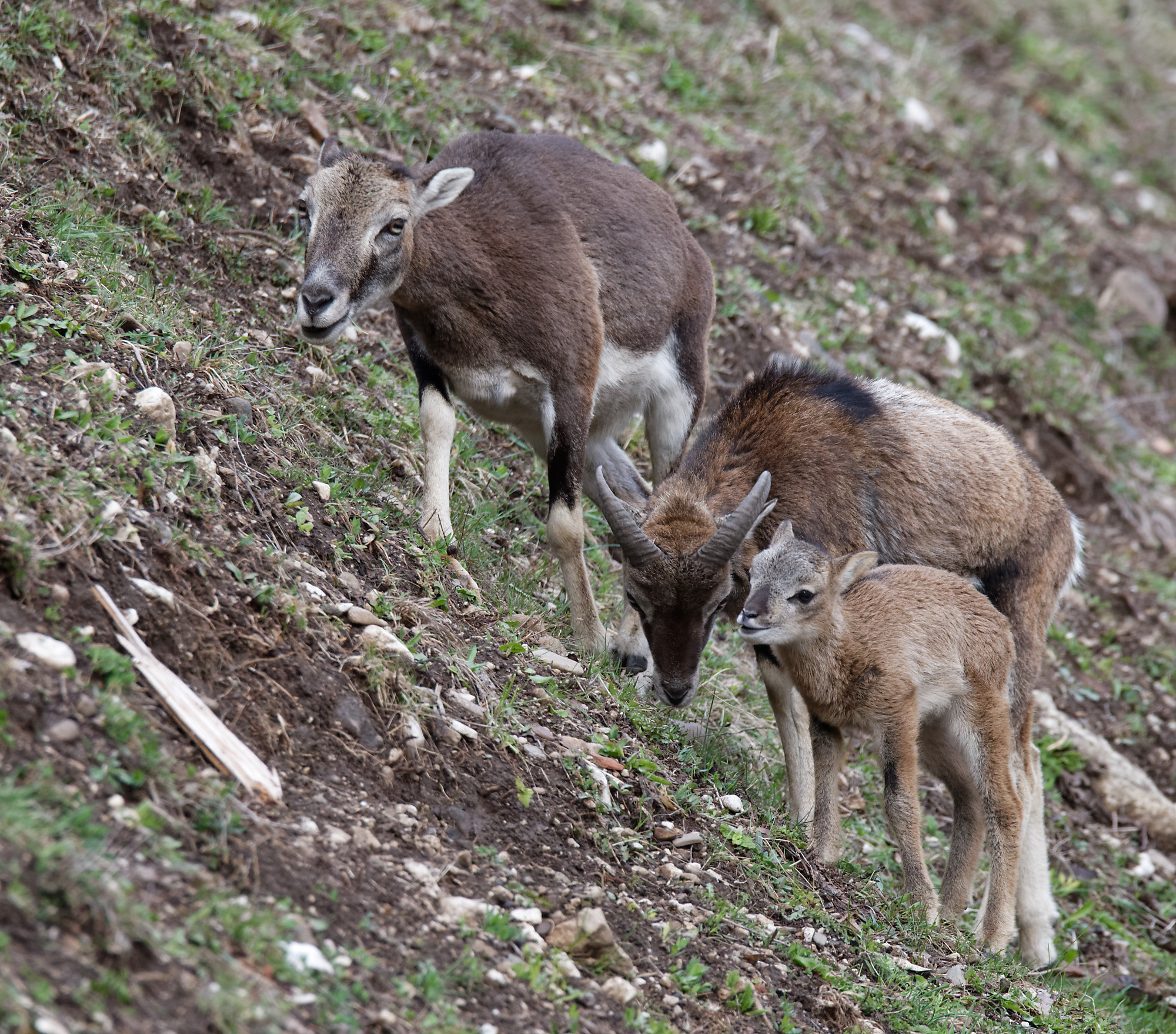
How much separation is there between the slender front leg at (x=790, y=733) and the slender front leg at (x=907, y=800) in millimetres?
568

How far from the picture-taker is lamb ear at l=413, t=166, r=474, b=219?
668 centimetres

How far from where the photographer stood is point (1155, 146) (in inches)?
668

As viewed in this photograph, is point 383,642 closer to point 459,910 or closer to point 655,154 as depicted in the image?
point 459,910

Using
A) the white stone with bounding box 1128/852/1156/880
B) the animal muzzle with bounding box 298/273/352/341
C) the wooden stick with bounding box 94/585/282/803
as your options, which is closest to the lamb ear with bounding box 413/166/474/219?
the animal muzzle with bounding box 298/273/352/341

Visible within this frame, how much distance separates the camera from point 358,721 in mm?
4957

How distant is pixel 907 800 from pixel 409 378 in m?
4.36

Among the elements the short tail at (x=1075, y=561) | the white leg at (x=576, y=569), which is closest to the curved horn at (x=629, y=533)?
the white leg at (x=576, y=569)

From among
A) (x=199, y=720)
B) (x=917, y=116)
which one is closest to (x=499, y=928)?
(x=199, y=720)

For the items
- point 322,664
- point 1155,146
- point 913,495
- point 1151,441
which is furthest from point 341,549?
point 1155,146

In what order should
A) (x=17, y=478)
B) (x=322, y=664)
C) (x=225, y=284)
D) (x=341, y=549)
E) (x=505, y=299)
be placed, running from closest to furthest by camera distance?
(x=17, y=478), (x=322, y=664), (x=341, y=549), (x=505, y=299), (x=225, y=284)

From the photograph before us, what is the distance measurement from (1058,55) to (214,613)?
16.1 meters

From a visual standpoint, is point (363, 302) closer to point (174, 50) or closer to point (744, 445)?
point (744, 445)

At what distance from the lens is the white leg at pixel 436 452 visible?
272 inches

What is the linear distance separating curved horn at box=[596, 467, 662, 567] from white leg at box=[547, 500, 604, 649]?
0.38m
